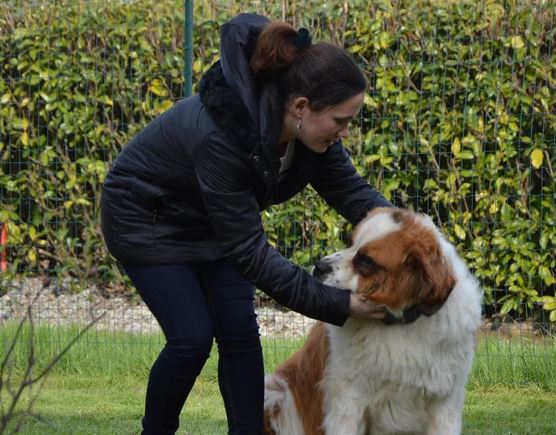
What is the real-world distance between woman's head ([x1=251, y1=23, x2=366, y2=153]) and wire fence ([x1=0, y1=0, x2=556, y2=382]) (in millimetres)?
3488

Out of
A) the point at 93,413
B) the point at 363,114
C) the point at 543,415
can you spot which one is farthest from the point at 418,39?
the point at 93,413

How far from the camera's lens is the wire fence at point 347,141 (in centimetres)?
723

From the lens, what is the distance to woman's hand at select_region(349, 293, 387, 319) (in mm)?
4035

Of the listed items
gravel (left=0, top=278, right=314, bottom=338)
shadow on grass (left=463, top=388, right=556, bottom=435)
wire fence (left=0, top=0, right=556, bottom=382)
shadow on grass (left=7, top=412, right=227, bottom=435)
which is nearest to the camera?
shadow on grass (left=7, top=412, right=227, bottom=435)

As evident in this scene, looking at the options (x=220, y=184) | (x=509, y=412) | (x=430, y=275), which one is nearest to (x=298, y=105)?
(x=220, y=184)

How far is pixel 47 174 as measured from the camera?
26.8 ft

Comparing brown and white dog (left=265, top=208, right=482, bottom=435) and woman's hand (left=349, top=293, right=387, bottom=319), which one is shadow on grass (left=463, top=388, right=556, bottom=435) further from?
woman's hand (left=349, top=293, right=387, bottom=319)

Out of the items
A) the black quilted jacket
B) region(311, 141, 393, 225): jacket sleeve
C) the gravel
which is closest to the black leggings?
the black quilted jacket

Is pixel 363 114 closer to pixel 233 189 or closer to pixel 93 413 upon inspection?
pixel 93 413

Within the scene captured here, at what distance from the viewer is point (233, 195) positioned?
3871 millimetres

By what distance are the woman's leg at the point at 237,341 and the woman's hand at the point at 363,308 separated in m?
0.50

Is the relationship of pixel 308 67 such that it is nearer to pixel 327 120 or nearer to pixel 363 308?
pixel 327 120

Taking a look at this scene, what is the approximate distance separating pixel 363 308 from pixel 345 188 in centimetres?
76

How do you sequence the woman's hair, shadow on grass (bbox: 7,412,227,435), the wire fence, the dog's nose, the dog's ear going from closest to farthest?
the woman's hair → the dog's ear → the dog's nose → shadow on grass (bbox: 7,412,227,435) → the wire fence
